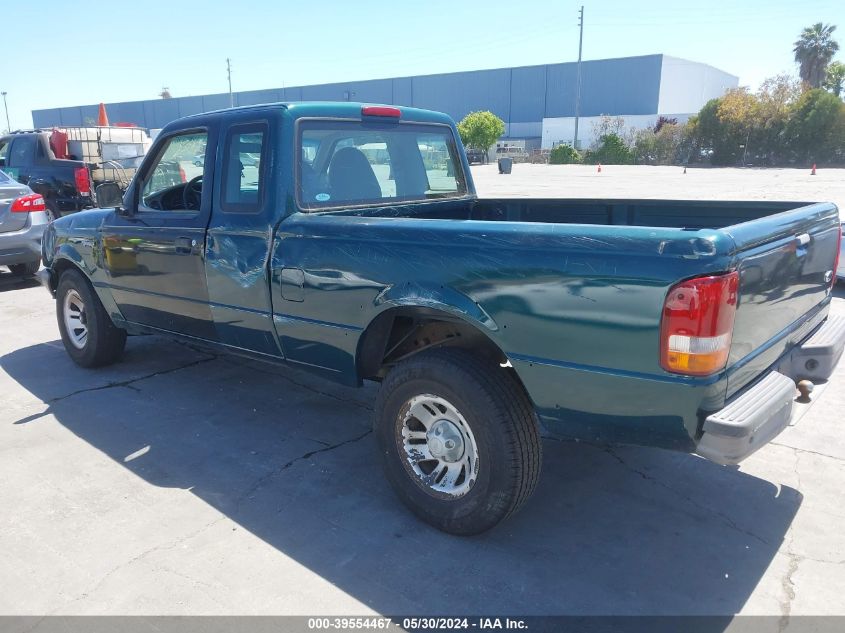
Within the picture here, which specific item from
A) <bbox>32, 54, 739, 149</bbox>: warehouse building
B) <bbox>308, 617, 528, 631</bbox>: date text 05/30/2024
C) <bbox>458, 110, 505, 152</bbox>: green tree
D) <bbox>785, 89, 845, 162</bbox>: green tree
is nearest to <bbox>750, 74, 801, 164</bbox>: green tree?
<bbox>785, 89, 845, 162</bbox>: green tree

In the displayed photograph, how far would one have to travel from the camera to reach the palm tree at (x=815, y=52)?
68500 mm

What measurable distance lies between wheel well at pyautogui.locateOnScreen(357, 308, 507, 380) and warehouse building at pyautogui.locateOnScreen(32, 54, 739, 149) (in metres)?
66.6

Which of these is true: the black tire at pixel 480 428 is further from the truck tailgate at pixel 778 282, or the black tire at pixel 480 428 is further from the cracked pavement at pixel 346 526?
the truck tailgate at pixel 778 282

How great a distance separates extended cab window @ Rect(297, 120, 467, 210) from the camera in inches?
151

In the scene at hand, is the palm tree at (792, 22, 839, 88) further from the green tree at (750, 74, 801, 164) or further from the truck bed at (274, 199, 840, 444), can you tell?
the truck bed at (274, 199, 840, 444)

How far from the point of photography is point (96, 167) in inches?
496

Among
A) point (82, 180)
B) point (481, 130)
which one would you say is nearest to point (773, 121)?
point (481, 130)

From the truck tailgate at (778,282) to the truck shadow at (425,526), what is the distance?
88 centimetres

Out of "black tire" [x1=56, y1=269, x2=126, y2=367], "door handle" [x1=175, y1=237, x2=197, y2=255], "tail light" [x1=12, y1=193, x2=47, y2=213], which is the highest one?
"door handle" [x1=175, y1=237, x2=197, y2=255]

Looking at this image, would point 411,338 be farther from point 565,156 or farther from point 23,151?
point 565,156

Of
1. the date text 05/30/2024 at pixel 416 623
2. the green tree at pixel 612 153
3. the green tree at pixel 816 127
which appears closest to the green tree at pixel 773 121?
the green tree at pixel 816 127

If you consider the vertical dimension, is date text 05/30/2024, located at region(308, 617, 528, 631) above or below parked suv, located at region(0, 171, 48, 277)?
below

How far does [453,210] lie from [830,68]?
252 ft

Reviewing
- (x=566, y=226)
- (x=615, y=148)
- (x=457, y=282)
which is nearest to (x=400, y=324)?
(x=457, y=282)
